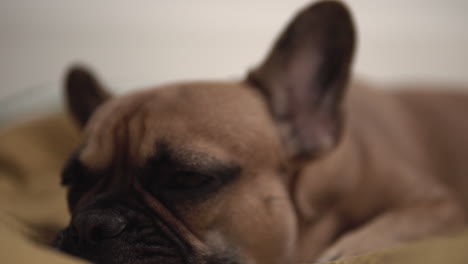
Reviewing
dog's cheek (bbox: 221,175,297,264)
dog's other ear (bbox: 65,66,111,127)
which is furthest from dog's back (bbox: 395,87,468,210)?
dog's other ear (bbox: 65,66,111,127)

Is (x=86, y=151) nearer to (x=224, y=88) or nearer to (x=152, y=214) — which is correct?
(x=152, y=214)

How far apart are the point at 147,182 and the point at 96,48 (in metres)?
1.30

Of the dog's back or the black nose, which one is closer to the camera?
the black nose

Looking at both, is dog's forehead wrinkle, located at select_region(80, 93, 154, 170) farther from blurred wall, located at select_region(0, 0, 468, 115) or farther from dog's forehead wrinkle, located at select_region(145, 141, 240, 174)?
blurred wall, located at select_region(0, 0, 468, 115)

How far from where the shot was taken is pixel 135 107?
38.0 inches

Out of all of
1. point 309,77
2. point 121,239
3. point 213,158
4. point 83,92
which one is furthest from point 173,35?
point 121,239

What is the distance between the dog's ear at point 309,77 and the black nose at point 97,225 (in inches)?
16.4

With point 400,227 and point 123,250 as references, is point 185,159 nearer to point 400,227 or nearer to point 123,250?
point 123,250

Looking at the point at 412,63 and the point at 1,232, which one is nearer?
the point at 1,232

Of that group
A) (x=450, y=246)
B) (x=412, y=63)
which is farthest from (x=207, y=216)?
(x=412, y=63)

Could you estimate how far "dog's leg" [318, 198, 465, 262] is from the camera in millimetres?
979

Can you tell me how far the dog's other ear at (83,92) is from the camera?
1.29 metres

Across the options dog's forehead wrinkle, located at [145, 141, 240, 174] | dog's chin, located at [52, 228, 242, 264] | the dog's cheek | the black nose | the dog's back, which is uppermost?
dog's forehead wrinkle, located at [145, 141, 240, 174]

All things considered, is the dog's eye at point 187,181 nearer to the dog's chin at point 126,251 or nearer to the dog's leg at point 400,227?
the dog's chin at point 126,251
